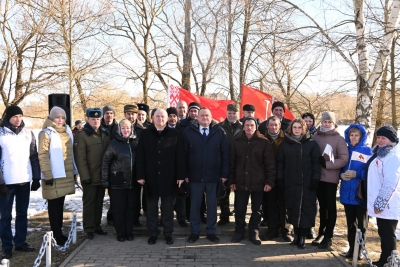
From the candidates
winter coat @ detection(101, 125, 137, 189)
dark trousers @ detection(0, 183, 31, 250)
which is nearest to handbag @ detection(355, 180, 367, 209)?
winter coat @ detection(101, 125, 137, 189)

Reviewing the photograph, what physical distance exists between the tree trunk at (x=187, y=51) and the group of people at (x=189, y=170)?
12.0m

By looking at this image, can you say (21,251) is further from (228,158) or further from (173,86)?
(173,86)

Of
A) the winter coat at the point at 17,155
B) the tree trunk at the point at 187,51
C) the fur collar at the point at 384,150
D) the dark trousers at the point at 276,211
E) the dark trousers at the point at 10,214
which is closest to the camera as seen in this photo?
the fur collar at the point at 384,150

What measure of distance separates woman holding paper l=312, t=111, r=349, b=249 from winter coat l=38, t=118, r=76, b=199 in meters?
3.98

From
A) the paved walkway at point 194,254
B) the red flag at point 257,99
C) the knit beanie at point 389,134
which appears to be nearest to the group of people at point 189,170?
the paved walkway at point 194,254

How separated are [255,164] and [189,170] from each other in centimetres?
108

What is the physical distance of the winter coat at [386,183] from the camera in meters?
4.31

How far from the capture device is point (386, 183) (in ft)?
14.2

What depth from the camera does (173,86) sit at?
9.14m

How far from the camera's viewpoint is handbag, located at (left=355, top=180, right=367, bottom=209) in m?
4.88

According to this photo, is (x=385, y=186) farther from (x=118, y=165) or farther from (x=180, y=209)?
(x=118, y=165)

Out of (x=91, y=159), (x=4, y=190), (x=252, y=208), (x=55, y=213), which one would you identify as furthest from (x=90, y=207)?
(x=252, y=208)

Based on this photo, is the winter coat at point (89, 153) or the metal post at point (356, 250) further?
the winter coat at point (89, 153)

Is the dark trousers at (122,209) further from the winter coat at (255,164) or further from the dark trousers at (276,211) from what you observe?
the dark trousers at (276,211)
